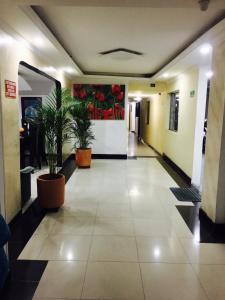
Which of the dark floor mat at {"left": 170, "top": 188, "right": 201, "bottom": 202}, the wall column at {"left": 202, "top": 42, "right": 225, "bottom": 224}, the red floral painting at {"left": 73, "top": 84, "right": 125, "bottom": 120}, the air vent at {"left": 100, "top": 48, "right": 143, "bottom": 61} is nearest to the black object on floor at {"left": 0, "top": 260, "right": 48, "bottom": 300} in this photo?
the wall column at {"left": 202, "top": 42, "right": 225, "bottom": 224}

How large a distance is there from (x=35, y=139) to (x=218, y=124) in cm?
438

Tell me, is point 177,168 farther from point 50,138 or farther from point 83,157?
point 50,138

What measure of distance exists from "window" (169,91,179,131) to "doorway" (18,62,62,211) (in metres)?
3.31

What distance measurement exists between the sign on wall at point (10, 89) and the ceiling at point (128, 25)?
90 centimetres

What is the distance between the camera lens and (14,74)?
3102mm

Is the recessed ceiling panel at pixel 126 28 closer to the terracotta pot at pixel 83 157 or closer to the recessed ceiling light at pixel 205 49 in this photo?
the recessed ceiling light at pixel 205 49

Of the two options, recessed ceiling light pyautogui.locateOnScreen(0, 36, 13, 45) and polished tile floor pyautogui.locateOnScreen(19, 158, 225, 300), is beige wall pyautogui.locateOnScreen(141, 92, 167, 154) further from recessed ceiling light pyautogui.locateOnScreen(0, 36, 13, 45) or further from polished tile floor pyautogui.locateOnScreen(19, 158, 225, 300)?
recessed ceiling light pyautogui.locateOnScreen(0, 36, 13, 45)

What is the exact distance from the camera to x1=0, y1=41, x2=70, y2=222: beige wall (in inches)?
111

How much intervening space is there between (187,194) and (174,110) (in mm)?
3304

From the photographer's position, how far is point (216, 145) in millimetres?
3109

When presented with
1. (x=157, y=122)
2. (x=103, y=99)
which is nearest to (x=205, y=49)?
(x=103, y=99)

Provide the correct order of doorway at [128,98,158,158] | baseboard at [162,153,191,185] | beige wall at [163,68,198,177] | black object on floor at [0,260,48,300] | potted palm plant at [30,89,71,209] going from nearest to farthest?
black object on floor at [0,260,48,300], potted palm plant at [30,89,71,209], beige wall at [163,68,198,177], baseboard at [162,153,191,185], doorway at [128,98,158,158]

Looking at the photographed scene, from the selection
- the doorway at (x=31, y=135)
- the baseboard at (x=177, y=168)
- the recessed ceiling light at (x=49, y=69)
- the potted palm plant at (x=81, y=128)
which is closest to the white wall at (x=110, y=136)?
the potted palm plant at (x=81, y=128)

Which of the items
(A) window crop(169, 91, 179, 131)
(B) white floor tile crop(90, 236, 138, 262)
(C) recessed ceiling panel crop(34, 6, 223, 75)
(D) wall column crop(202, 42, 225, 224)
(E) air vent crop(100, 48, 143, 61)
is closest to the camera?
(B) white floor tile crop(90, 236, 138, 262)
